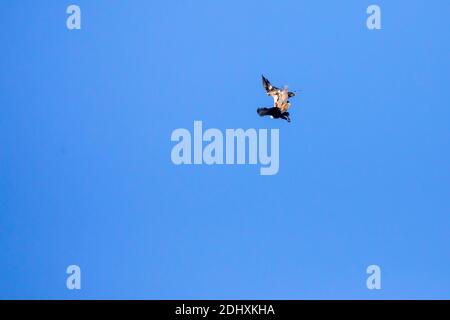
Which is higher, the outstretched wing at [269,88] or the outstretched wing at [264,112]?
the outstretched wing at [269,88]

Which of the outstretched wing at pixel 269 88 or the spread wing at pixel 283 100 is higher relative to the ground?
the outstretched wing at pixel 269 88

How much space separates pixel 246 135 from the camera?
10.5 feet

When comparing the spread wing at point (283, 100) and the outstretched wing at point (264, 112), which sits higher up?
the spread wing at point (283, 100)

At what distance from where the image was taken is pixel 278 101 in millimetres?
3160

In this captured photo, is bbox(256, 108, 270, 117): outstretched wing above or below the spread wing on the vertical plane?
below

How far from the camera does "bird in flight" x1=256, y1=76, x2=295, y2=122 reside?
124 inches

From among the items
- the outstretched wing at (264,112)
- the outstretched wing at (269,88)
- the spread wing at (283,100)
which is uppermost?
the outstretched wing at (269,88)

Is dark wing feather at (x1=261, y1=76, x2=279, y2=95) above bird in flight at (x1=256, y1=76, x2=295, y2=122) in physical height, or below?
above

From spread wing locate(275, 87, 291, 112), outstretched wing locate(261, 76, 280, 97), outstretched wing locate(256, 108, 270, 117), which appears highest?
outstretched wing locate(261, 76, 280, 97)

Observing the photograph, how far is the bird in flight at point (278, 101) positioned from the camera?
3.16 metres
